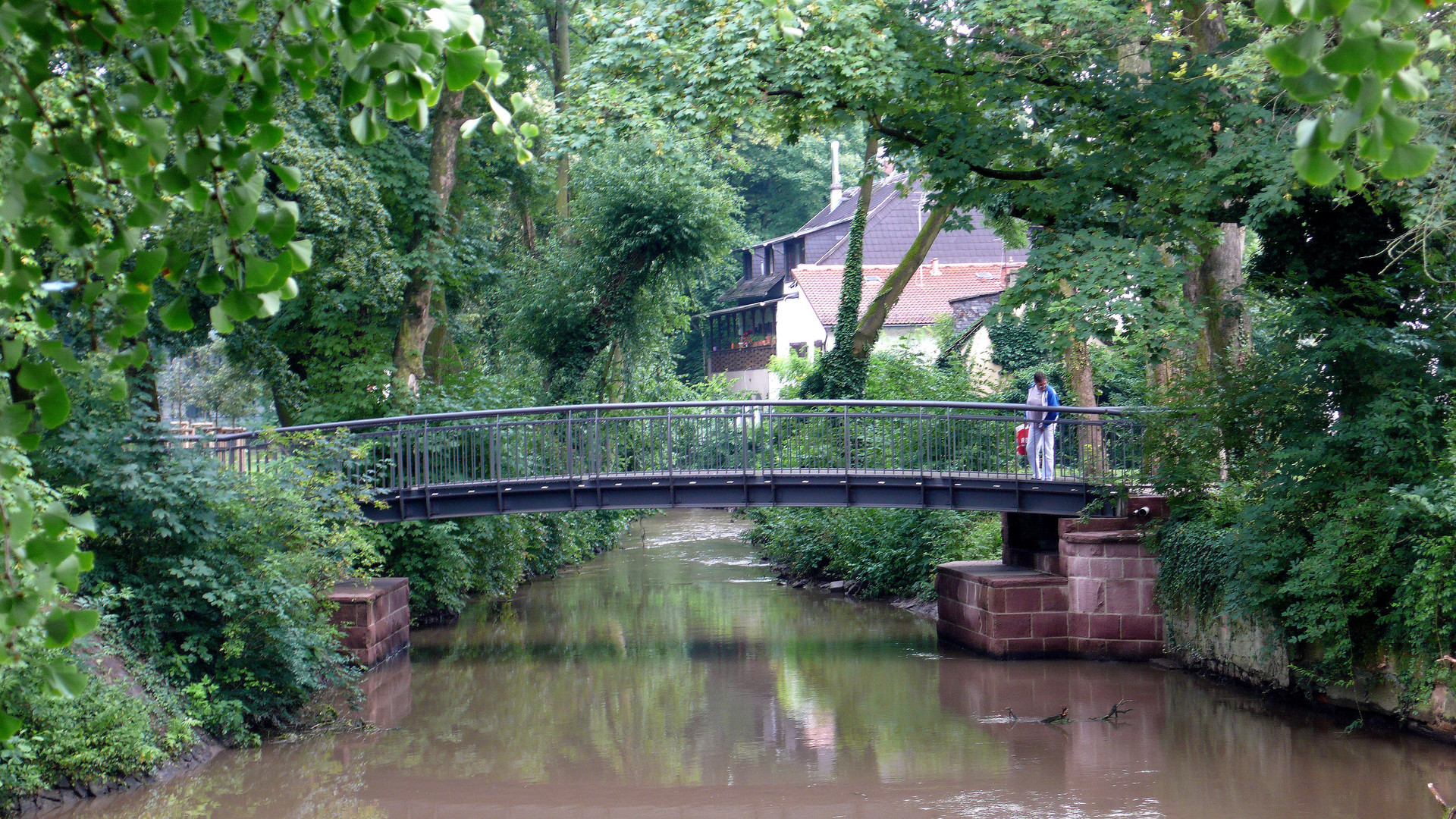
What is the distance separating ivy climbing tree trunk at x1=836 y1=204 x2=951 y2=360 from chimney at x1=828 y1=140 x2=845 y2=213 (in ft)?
68.2

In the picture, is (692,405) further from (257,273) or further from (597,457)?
(257,273)

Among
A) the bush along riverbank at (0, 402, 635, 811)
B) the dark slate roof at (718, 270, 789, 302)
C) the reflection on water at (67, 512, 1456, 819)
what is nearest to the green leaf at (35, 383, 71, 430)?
the bush along riverbank at (0, 402, 635, 811)

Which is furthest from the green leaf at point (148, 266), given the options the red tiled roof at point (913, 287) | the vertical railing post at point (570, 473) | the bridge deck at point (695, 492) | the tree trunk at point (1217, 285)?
the red tiled roof at point (913, 287)

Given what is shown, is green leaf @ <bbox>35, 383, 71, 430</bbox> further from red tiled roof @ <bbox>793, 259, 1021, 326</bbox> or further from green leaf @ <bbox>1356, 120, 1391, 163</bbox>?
red tiled roof @ <bbox>793, 259, 1021, 326</bbox>

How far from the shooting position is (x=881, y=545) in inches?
797

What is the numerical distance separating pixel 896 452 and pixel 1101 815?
26.5 ft

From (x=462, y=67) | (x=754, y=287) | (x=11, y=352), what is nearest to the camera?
(x=11, y=352)

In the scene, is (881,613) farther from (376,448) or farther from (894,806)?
(894,806)

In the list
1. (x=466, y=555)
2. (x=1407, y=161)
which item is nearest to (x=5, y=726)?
(x=1407, y=161)

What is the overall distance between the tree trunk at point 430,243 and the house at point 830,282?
59.8 ft

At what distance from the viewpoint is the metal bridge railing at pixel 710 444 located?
14.7 meters

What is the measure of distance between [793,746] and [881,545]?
989 cm

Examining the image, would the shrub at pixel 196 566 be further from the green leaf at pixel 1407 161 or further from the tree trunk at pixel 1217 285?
the green leaf at pixel 1407 161

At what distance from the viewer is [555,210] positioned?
2792cm
